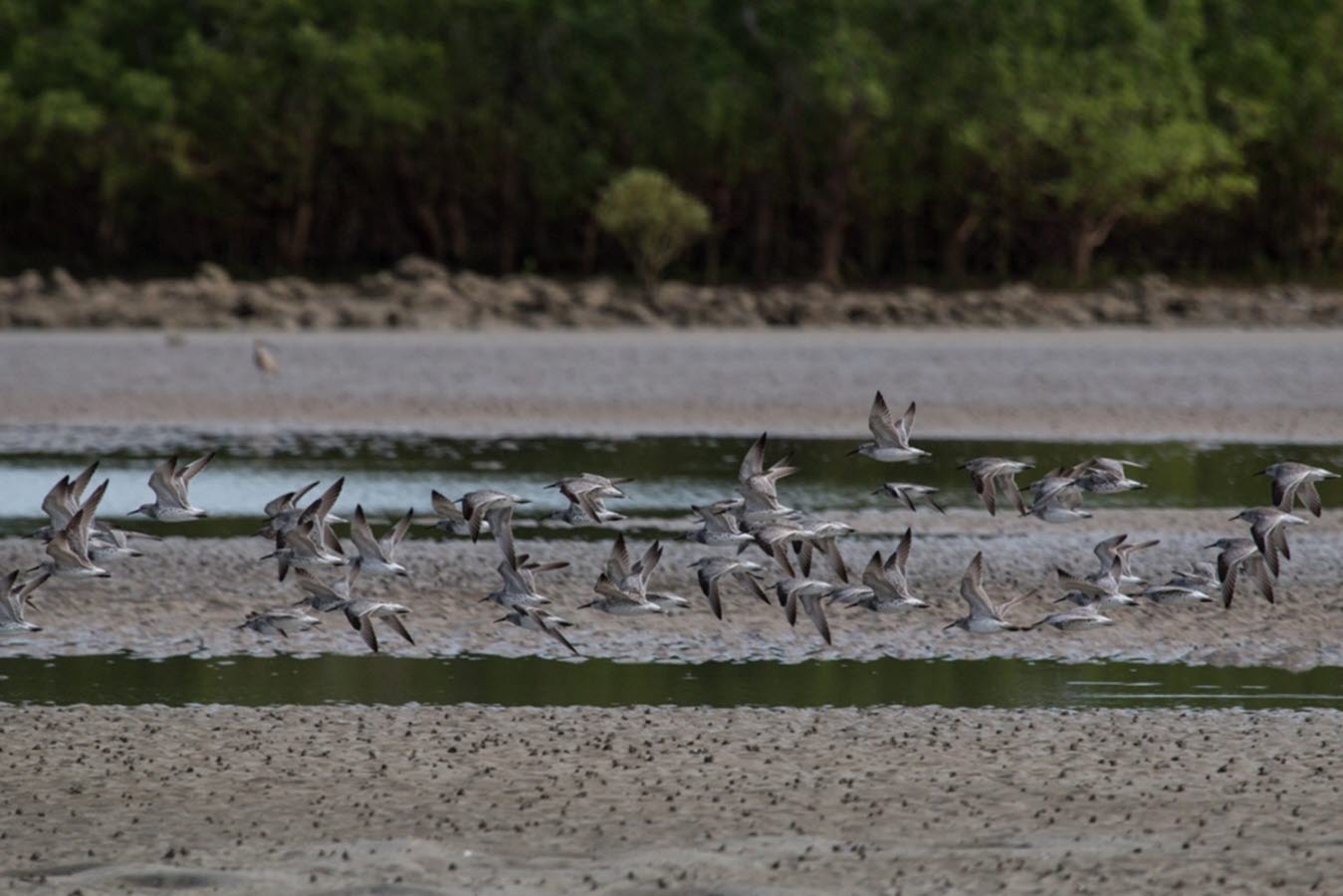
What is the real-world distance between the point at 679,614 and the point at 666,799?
4.42m

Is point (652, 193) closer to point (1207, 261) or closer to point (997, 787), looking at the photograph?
point (1207, 261)

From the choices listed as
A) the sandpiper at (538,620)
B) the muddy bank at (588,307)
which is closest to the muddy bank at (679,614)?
the sandpiper at (538,620)

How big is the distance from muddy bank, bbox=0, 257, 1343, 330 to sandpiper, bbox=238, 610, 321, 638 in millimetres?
26601

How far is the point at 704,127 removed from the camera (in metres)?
49.7

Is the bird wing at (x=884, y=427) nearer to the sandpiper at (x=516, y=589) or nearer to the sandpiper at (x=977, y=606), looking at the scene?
the sandpiper at (x=977, y=606)

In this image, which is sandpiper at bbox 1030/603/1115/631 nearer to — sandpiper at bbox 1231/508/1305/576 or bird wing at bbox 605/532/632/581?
sandpiper at bbox 1231/508/1305/576

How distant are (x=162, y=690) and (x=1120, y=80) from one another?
38.4 m

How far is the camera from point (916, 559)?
15070 millimetres

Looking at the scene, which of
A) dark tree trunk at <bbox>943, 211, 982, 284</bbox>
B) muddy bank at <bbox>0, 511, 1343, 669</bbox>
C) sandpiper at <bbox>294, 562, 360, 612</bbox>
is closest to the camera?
sandpiper at <bbox>294, 562, 360, 612</bbox>

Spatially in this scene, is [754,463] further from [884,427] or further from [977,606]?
[977,606]

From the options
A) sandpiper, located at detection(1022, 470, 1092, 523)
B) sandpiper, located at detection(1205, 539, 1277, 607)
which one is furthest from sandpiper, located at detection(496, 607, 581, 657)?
sandpiper, located at detection(1205, 539, 1277, 607)

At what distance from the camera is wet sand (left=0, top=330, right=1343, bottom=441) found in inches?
973

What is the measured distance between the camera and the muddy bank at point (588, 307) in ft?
130

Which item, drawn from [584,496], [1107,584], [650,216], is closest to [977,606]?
[1107,584]
